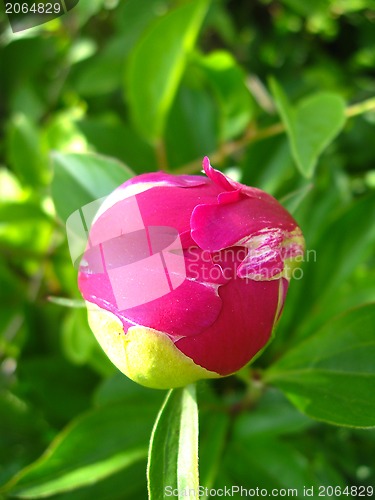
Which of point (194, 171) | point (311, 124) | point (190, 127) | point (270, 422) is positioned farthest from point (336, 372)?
point (190, 127)

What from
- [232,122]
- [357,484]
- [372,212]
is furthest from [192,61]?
[357,484]

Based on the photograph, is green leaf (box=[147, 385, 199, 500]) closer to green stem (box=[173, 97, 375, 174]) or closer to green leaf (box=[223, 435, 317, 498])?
green leaf (box=[223, 435, 317, 498])

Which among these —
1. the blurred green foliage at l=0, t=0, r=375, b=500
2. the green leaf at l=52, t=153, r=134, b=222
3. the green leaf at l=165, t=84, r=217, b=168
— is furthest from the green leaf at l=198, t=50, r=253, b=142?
the green leaf at l=52, t=153, r=134, b=222

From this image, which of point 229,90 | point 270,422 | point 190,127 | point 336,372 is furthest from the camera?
point 190,127

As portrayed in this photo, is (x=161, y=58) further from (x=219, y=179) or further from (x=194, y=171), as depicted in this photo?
(x=219, y=179)

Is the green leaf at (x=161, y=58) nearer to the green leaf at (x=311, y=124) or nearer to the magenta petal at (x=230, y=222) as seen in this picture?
the green leaf at (x=311, y=124)

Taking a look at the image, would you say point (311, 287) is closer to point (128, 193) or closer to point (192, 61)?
point (192, 61)
